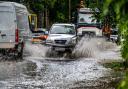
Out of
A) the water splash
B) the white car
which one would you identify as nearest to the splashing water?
the white car

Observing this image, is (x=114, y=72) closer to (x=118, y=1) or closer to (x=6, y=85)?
(x=6, y=85)

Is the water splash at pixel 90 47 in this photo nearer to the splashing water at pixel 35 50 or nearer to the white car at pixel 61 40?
the white car at pixel 61 40

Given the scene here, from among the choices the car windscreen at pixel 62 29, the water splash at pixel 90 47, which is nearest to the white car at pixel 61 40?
the car windscreen at pixel 62 29

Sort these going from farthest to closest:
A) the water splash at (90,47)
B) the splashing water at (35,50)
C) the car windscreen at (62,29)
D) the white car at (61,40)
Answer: the car windscreen at (62,29) < the water splash at (90,47) < the splashing water at (35,50) < the white car at (61,40)

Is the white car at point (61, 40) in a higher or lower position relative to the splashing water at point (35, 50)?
higher

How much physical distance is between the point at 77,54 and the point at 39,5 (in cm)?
2890

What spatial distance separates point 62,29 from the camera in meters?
29.1

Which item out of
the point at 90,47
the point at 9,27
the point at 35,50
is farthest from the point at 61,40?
the point at 9,27

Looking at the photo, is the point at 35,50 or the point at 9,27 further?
the point at 35,50

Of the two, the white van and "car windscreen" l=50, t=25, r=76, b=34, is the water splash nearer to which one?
"car windscreen" l=50, t=25, r=76, b=34

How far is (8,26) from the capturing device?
2298 cm

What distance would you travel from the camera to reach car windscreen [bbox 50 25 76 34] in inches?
1137

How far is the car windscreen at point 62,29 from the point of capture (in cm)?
2888

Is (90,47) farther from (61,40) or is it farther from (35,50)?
(35,50)
